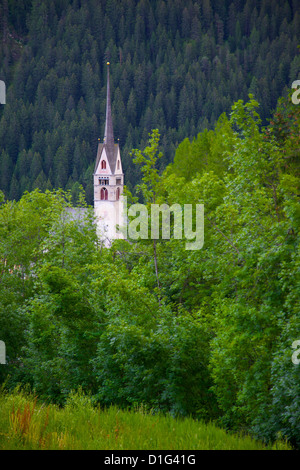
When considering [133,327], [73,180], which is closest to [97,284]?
[133,327]

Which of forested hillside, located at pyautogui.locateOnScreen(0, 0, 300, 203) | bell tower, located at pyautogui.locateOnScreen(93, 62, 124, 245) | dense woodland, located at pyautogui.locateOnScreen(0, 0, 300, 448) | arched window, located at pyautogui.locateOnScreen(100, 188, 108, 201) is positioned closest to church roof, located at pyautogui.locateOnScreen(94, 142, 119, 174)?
bell tower, located at pyautogui.locateOnScreen(93, 62, 124, 245)

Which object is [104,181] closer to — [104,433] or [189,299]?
[189,299]

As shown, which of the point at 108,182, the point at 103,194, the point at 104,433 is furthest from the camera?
the point at 103,194

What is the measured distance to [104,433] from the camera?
10.1 m

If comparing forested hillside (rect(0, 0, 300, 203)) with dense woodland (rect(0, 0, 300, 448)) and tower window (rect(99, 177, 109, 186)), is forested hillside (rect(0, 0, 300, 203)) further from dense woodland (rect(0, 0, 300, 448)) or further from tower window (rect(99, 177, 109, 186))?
dense woodland (rect(0, 0, 300, 448))

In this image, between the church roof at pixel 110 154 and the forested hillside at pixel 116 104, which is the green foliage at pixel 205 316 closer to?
the church roof at pixel 110 154

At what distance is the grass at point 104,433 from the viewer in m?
9.48

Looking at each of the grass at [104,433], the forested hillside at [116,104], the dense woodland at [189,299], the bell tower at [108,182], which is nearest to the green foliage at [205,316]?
the dense woodland at [189,299]

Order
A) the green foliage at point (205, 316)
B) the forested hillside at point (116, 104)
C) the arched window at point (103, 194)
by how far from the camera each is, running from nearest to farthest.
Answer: the green foliage at point (205, 316)
the arched window at point (103, 194)
the forested hillside at point (116, 104)

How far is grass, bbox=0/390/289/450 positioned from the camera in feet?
31.1

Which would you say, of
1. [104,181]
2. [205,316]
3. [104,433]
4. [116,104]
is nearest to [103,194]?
[104,181]

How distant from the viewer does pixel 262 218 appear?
15188 millimetres

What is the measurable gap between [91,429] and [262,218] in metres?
7.30

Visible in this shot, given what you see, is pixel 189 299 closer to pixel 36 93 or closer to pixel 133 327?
pixel 133 327
